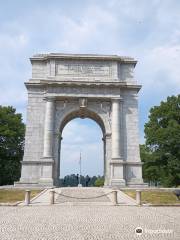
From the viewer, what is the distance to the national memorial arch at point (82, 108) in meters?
36.3

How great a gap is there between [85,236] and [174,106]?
40545 millimetres

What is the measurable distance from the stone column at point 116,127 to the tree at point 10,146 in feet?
69.6

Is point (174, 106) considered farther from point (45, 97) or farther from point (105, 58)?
point (45, 97)

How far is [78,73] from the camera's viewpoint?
39.1 metres

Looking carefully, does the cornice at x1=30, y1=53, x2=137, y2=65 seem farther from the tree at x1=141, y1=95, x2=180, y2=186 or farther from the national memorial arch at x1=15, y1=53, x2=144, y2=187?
the tree at x1=141, y1=95, x2=180, y2=186

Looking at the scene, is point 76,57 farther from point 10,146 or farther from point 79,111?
point 10,146

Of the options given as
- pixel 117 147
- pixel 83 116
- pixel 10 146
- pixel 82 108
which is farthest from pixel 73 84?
pixel 10 146

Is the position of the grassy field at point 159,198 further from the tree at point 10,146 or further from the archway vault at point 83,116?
the tree at point 10,146

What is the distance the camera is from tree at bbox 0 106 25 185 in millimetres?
51344

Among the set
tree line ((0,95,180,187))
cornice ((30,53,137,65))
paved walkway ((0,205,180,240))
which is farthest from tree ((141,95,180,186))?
paved walkway ((0,205,180,240))

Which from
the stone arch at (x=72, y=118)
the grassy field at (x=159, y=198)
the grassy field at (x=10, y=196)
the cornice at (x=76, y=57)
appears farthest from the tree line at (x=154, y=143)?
the grassy field at (x=10, y=196)

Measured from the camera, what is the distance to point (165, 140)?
45.2 meters

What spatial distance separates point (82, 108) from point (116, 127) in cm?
474

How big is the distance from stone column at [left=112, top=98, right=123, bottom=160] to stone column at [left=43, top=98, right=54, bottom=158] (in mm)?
7213
